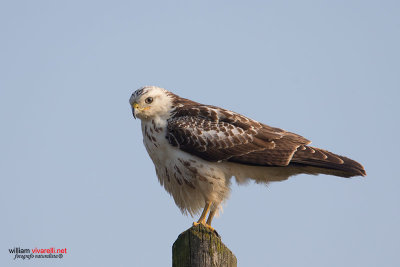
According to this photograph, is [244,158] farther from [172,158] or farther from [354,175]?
[354,175]

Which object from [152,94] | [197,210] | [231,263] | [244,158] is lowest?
[231,263]

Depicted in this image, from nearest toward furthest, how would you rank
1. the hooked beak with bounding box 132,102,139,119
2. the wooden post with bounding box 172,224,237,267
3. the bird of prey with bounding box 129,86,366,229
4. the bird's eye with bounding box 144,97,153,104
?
the wooden post with bounding box 172,224,237,267 < the bird of prey with bounding box 129,86,366,229 < the hooked beak with bounding box 132,102,139,119 < the bird's eye with bounding box 144,97,153,104

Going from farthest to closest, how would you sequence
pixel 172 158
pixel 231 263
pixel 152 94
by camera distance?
pixel 152 94
pixel 172 158
pixel 231 263

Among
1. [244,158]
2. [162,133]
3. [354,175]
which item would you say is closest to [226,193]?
[244,158]

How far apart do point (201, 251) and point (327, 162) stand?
12.7 feet

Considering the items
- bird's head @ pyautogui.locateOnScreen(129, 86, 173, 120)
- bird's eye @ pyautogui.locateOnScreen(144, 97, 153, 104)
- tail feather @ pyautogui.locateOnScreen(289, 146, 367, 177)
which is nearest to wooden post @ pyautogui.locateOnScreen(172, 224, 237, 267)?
tail feather @ pyautogui.locateOnScreen(289, 146, 367, 177)

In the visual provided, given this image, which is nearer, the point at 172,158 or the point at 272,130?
the point at 172,158

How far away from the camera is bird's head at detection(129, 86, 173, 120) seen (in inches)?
372

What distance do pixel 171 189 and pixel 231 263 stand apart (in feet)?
11.6

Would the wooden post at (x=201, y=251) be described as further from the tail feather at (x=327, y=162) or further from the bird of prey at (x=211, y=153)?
the tail feather at (x=327, y=162)

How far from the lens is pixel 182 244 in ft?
19.6

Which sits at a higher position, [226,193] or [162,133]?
[162,133]

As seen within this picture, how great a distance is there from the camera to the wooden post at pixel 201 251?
577 cm

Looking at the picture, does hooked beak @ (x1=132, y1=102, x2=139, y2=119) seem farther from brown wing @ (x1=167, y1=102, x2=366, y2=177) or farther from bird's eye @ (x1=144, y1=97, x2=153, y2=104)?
brown wing @ (x1=167, y1=102, x2=366, y2=177)
